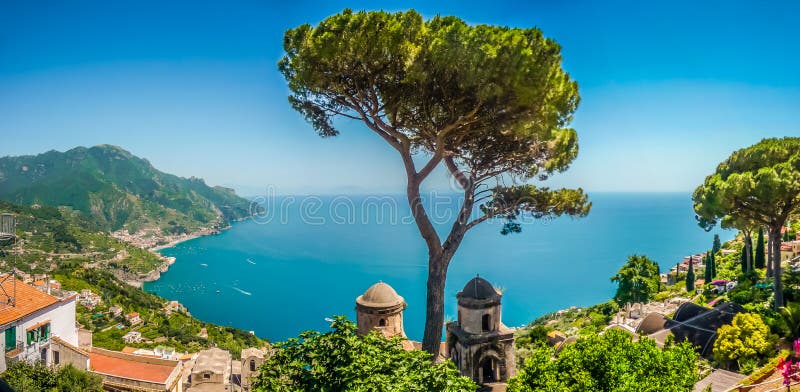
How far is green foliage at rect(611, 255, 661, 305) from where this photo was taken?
29.4 meters

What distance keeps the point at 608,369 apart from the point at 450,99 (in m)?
5.91

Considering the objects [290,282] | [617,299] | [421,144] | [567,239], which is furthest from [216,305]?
[567,239]

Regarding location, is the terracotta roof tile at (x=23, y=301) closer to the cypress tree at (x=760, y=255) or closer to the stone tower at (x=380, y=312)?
the stone tower at (x=380, y=312)

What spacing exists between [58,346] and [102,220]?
451ft

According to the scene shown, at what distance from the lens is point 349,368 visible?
567cm

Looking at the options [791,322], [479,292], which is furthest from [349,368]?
[791,322]

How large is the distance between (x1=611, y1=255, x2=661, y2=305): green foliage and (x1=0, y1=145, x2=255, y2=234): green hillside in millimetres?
140657

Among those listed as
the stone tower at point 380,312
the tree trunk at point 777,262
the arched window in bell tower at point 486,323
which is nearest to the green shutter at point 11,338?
the stone tower at point 380,312

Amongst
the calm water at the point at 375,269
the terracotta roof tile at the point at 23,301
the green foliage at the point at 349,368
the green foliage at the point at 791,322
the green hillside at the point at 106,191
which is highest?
the green hillside at the point at 106,191

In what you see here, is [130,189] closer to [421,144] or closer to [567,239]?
[567,239]

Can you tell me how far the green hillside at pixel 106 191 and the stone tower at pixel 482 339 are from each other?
473 feet

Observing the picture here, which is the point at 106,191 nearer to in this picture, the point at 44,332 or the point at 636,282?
the point at 44,332

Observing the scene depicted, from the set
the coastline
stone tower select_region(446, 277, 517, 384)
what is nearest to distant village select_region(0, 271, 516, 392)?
stone tower select_region(446, 277, 517, 384)

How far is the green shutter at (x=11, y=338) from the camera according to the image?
13555 millimetres
